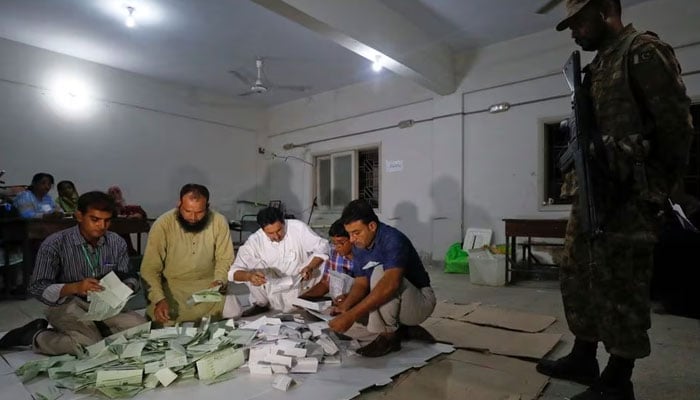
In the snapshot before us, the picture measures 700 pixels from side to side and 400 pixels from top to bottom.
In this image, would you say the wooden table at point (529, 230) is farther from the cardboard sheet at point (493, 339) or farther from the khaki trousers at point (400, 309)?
the khaki trousers at point (400, 309)

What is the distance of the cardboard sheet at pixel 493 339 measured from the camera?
78.4 inches

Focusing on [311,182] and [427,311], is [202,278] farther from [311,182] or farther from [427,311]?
[311,182]

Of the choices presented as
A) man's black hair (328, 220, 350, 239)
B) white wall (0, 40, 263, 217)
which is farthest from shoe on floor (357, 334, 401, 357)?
white wall (0, 40, 263, 217)

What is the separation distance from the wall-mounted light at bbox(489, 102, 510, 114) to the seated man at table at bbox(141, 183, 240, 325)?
3.60m

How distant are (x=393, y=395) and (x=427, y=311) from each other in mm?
561

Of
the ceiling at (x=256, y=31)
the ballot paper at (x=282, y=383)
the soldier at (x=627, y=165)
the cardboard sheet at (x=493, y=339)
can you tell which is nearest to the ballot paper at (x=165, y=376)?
the ballot paper at (x=282, y=383)

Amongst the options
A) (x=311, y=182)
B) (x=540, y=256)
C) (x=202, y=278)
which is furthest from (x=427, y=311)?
(x=311, y=182)

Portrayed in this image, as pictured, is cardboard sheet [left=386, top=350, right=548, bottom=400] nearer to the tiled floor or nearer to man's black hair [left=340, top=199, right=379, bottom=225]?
the tiled floor

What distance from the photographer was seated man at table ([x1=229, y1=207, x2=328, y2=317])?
2643 millimetres

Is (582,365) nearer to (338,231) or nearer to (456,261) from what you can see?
(338,231)

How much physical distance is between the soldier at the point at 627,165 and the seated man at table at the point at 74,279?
2.18 m

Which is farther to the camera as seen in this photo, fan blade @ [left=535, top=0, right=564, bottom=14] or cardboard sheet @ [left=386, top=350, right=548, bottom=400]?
fan blade @ [left=535, top=0, right=564, bottom=14]

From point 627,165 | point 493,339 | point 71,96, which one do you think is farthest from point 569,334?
point 71,96

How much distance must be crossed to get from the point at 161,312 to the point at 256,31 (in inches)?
135
